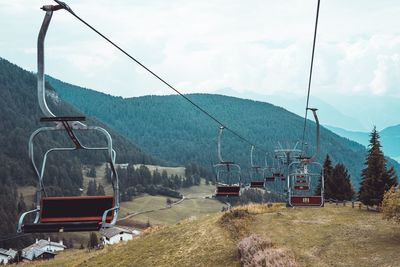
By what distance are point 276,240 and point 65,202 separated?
32.7 meters

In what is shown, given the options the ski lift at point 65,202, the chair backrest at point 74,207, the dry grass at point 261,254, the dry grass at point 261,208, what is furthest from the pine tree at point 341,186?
the ski lift at point 65,202

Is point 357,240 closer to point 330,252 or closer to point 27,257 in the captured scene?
point 330,252

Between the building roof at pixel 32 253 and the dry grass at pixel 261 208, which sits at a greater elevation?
the dry grass at pixel 261 208

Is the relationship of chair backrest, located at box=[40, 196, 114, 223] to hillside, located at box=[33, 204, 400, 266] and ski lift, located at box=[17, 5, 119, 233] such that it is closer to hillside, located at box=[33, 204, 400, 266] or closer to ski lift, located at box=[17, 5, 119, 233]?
ski lift, located at box=[17, 5, 119, 233]

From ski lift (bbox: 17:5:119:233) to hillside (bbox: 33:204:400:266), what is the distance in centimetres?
2500

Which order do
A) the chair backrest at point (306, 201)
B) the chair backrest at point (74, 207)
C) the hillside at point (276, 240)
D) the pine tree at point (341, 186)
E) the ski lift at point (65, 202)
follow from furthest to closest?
the pine tree at point (341, 186)
the hillside at point (276, 240)
the chair backrest at point (306, 201)
the chair backrest at point (74, 207)
the ski lift at point (65, 202)

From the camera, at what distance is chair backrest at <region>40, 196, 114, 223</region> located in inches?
567

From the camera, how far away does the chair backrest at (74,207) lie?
14.4 meters

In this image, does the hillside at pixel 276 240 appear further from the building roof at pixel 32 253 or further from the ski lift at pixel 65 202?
the building roof at pixel 32 253

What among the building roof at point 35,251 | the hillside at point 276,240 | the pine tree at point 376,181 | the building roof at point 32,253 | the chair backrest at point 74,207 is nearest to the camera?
the chair backrest at point 74,207

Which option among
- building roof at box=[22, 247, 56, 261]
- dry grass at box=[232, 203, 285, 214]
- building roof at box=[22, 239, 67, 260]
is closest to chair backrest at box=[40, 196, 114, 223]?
dry grass at box=[232, 203, 285, 214]

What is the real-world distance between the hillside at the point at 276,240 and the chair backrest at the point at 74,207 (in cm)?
2487

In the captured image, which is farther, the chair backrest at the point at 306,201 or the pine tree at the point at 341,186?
the pine tree at the point at 341,186

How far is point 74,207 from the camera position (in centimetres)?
1453
